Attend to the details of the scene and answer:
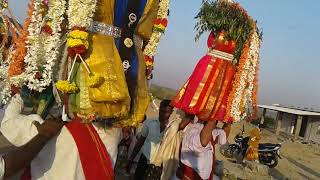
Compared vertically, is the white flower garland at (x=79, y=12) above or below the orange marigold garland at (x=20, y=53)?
above

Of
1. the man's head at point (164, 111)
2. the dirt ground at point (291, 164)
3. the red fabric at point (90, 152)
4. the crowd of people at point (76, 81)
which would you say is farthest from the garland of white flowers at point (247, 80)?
the dirt ground at point (291, 164)

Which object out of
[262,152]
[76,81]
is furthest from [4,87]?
[262,152]

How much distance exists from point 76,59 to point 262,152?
14.8m

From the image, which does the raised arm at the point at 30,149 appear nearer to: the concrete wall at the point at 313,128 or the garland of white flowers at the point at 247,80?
the garland of white flowers at the point at 247,80

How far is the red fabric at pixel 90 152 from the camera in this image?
3441mm

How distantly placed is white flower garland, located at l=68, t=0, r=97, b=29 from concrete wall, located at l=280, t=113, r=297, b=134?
33875 millimetres

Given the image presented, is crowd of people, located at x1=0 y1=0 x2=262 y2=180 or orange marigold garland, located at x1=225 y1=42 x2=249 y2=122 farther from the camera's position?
orange marigold garland, located at x1=225 y1=42 x2=249 y2=122

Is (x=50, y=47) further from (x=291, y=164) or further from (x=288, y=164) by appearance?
(x=291, y=164)

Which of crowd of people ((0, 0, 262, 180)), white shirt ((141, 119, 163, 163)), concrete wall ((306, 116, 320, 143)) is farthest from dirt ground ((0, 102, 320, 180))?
crowd of people ((0, 0, 262, 180))

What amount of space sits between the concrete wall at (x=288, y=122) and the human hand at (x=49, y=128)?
111 ft

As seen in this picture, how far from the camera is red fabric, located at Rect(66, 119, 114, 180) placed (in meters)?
3.44

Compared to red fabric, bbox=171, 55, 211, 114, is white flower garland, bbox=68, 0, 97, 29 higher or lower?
higher

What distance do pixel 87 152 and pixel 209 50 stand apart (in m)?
2.34

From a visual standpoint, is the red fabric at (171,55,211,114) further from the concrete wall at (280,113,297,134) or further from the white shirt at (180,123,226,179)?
the concrete wall at (280,113,297,134)
